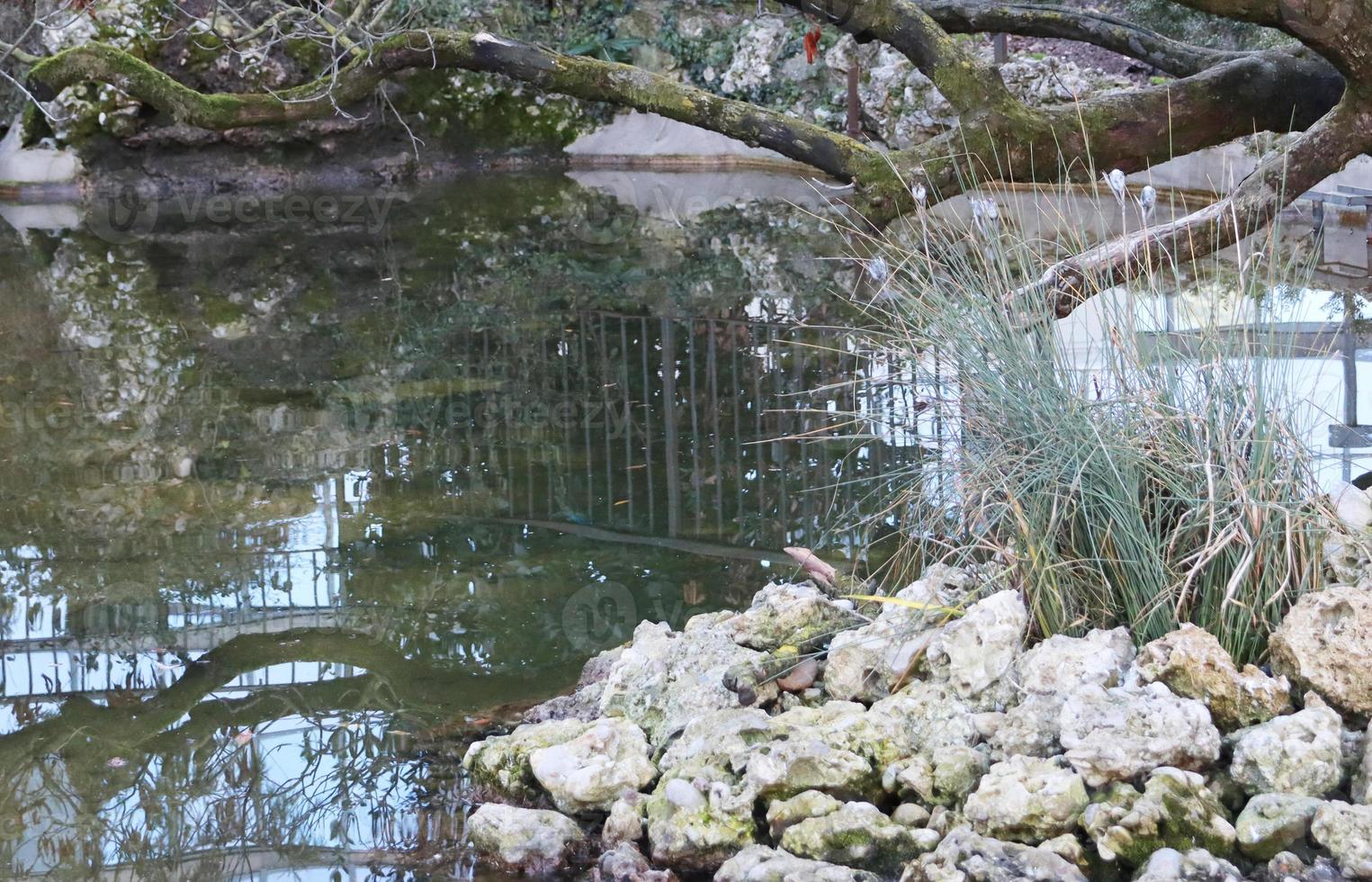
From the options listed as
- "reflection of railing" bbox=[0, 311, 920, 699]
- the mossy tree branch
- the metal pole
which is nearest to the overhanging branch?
"reflection of railing" bbox=[0, 311, 920, 699]

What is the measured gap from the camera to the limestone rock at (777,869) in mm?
1921

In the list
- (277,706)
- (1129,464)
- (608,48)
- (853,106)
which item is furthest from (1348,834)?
(608,48)

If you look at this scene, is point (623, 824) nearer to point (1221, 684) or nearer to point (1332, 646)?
point (1221, 684)

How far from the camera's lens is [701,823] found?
212 centimetres

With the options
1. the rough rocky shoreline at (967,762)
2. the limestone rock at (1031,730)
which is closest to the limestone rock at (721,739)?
the rough rocky shoreline at (967,762)

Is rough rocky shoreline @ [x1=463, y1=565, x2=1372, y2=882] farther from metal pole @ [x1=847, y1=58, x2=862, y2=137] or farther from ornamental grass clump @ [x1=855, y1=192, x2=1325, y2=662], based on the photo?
metal pole @ [x1=847, y1=58, x2=862, y2=137]

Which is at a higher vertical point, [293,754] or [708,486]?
[708,486]

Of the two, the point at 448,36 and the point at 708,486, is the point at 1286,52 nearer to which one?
the point at 708,486

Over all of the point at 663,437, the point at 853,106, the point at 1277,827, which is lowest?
the point at 1277,827

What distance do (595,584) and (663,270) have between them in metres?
4.67

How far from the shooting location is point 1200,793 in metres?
1.94

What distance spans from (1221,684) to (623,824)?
39.6 inches

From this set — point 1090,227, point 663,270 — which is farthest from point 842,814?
point 1090,227

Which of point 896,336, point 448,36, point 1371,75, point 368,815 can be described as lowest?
point 368,815
